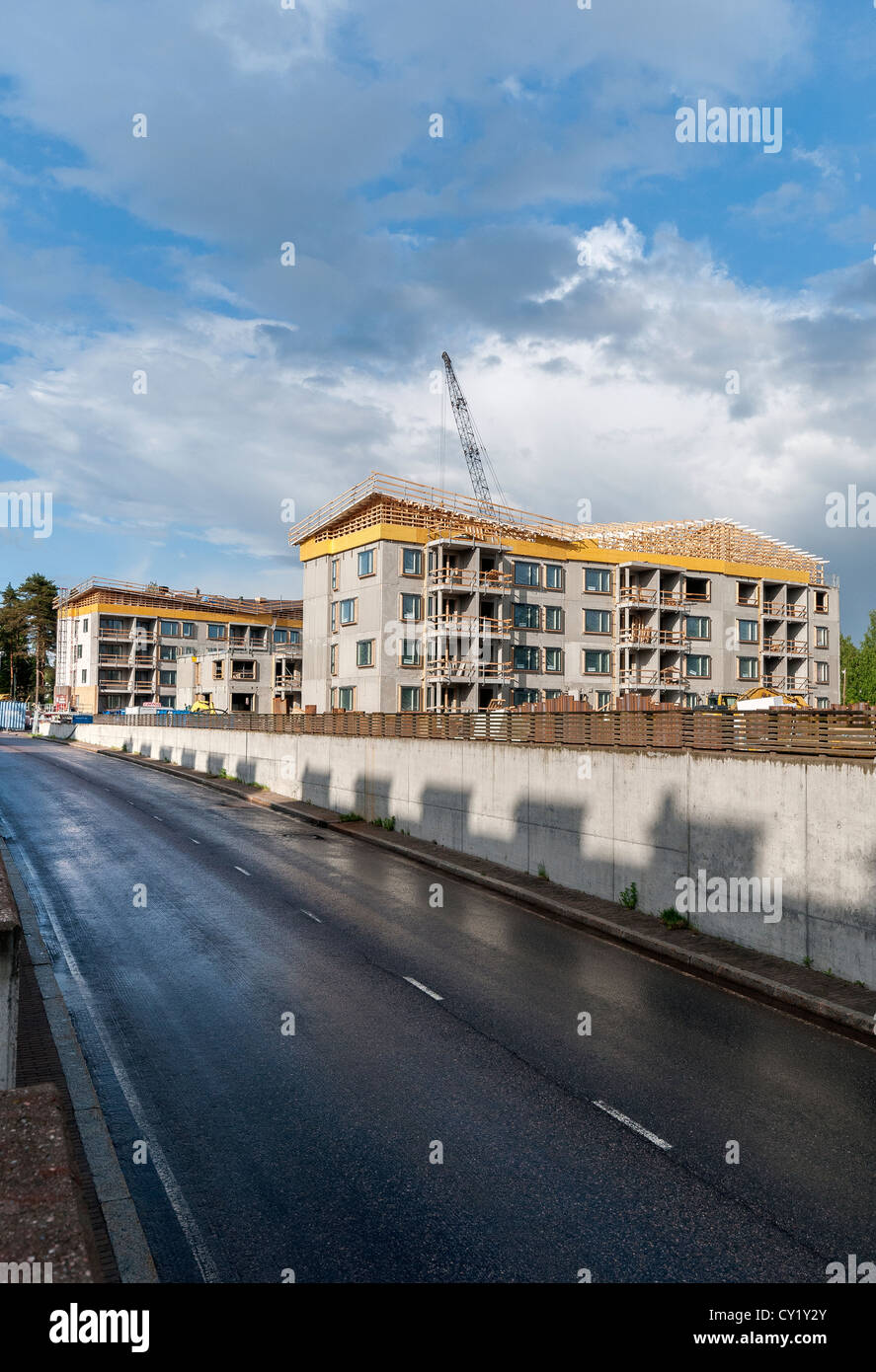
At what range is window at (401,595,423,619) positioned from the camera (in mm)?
49406

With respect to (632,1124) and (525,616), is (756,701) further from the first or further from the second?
(632,1124)

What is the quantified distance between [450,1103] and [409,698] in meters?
40.9

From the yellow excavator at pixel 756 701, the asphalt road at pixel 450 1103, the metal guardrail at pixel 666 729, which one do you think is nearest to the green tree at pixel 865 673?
the yellow excavator at pixel 756 701

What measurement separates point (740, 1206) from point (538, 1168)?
1.57 metres

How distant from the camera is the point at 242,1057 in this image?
31.8 feet

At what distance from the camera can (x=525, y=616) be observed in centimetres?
5441

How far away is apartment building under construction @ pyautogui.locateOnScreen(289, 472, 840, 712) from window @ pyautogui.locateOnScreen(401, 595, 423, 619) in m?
0.07

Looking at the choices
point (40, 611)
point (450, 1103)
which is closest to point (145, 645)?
point (40, 611)

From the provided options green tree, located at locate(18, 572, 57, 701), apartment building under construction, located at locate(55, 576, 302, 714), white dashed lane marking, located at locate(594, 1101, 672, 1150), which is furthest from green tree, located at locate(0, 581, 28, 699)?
white dashed lane marking, located at locate(594, 1101, 672, 1150)

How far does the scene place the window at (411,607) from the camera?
49.4 metres

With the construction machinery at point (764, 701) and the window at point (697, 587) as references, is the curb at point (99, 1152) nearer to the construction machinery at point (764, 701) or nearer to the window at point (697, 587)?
the construction machinery at point (764, 701)

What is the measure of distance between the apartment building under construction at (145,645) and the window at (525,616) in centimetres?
3771
